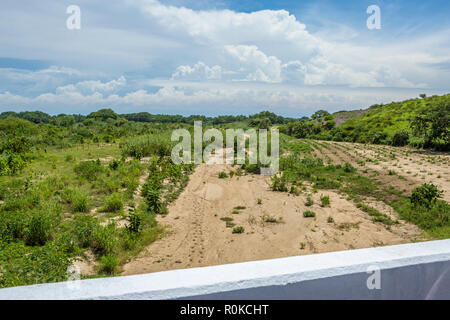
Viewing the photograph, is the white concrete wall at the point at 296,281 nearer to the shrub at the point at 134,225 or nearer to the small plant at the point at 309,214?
the shrub at the point at 134,225

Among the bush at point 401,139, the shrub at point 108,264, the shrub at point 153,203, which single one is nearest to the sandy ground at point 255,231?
the shrub at point 108,264

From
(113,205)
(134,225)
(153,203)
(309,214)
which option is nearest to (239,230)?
(309,214)

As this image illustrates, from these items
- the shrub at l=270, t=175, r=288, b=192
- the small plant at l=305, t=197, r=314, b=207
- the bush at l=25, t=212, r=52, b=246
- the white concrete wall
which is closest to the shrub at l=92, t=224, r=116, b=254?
the bush at l=25, t=212, r=52, b=246

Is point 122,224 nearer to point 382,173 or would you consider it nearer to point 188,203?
point 188,203

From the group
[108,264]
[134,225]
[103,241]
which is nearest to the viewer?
[108,264]

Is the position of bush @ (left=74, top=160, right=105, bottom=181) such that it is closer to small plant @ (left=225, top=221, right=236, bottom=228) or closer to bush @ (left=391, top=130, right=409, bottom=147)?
small plant @ (left=225, top=221, right=236, bottom=228)

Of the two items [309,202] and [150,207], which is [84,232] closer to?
[150,207]

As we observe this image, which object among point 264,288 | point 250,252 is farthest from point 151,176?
point 264,288
